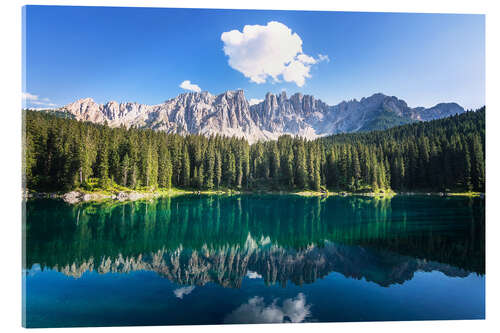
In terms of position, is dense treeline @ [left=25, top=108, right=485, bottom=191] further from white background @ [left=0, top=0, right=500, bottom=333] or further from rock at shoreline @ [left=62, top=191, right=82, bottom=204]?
white background @ [left=0, top=0, right=500, bottom=333]

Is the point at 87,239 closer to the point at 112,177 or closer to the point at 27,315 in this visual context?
the point at 27,315

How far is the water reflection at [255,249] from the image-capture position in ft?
31.8

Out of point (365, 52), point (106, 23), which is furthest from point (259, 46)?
point (106, 23)

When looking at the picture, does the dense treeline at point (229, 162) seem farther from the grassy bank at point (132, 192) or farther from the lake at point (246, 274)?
the lake at point (246, 274)

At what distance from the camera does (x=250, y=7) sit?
8.26 meters

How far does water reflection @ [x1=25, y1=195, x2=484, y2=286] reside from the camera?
382 inches

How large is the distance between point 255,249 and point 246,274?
3420 millimetres

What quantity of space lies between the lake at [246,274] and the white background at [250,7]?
30cm

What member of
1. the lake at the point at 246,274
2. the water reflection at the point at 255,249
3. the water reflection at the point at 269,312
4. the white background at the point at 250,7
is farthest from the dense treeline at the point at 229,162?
the water reflection at the point at 269,312

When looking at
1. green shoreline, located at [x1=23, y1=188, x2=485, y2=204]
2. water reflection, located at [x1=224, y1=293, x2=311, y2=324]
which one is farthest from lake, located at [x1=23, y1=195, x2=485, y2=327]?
green shoreline, located at [x1=23, y1=188, x2=485, y2=204]

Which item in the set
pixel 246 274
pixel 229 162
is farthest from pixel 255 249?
pixel 229 162

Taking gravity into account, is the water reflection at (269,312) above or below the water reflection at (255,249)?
above

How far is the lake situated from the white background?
12.0 inches

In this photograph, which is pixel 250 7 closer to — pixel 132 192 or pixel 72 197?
pixel 72 197
